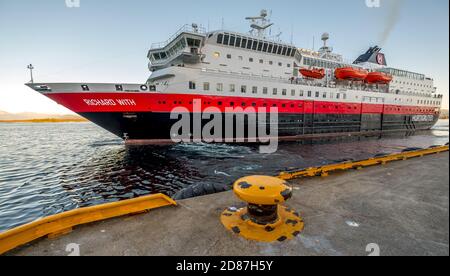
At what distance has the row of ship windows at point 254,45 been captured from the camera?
20.2 metres

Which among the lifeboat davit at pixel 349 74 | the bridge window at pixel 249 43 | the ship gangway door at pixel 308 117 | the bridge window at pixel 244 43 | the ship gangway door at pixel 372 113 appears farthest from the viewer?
the ship gangway door at pixel 372 113

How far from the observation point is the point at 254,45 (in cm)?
2162

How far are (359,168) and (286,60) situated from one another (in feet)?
66.5

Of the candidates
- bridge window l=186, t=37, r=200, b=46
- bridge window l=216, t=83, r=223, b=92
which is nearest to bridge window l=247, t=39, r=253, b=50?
bridge window l=186, t=37, r=200, b=46

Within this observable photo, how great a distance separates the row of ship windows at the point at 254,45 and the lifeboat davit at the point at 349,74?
8.13 m

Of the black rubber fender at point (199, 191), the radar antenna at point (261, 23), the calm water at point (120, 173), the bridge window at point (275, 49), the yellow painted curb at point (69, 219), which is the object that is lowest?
the calm water at point (120, 173)

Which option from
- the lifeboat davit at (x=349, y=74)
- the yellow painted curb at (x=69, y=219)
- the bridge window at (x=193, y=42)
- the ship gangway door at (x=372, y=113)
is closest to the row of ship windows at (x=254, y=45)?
the bridge window at (x=193, y=42)

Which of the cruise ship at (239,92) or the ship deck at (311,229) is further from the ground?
the cruise ship at (239,92)

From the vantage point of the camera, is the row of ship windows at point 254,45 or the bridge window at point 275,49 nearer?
the row of ship windows at point 254,45

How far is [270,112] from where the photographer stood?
68.2 ft

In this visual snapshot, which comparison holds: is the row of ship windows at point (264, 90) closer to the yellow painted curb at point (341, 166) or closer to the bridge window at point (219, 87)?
the bridge window at point (219, 87)

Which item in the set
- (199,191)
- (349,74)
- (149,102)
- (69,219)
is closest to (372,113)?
(349,74)

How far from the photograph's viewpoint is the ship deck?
257 centimetres
